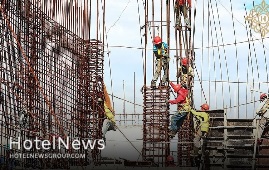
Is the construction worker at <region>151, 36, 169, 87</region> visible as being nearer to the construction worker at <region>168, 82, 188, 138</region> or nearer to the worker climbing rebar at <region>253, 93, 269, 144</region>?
the construction worker at <region>168, 82, 188, 138</region>

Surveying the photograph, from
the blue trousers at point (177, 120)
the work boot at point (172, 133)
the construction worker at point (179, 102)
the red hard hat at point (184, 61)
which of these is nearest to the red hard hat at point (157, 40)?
the red hard hat at point (184, 61)

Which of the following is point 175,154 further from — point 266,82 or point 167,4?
point 167,4

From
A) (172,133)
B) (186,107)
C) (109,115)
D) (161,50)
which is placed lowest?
(172,133)

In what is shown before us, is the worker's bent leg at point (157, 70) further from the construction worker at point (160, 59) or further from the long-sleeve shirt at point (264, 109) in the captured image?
the long-sleeve shirt at point (264, 109)

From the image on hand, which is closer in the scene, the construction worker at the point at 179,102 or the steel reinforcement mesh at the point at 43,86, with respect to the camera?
the steel reinforcement mesh at the point at 43,86

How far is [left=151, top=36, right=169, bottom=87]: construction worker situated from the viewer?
16.7 metres

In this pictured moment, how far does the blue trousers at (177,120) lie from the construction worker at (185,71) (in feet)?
7.83

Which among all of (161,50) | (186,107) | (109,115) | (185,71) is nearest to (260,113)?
(186,107)

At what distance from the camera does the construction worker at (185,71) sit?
56.5 feet

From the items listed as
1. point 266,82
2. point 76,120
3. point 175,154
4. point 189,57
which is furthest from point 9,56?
point 266,82

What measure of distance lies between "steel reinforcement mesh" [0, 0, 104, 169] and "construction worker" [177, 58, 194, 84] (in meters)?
3.24

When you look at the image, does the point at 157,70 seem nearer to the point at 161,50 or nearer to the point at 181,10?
the point at 161,50

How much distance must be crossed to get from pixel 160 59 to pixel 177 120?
9.15 ft

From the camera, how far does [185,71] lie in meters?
17.4
